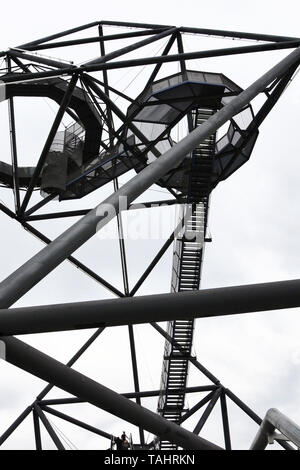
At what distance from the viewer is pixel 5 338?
10.7 meters

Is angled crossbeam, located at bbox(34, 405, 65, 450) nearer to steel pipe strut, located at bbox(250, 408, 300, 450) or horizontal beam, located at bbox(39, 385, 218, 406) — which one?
horizontal beam, located at bbox(39, 385, 218, 406)

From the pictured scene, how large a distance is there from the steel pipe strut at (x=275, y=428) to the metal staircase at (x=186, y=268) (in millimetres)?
11405

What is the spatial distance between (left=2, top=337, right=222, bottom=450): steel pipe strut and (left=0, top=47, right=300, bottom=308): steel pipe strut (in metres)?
1.19

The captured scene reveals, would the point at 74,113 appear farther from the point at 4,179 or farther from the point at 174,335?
the point at 174,335

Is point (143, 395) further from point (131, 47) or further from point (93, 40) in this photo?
point (93, 40)

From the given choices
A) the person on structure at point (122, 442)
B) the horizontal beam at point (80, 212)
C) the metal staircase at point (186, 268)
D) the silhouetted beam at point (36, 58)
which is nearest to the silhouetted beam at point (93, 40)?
the silhouetted beam at point (36, 58)

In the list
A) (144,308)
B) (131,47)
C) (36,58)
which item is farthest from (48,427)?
(144,308)

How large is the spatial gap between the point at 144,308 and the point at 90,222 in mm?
4156

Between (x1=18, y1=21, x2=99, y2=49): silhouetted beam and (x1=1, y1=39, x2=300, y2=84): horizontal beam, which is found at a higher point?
(x1=18, y1=21, x2=99, y2=49): silhouetted beam

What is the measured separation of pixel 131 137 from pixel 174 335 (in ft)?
22.8

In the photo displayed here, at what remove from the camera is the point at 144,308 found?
1066 centimetres

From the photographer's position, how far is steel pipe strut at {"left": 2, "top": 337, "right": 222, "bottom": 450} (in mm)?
10969

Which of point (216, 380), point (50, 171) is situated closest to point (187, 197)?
point (50, 171)

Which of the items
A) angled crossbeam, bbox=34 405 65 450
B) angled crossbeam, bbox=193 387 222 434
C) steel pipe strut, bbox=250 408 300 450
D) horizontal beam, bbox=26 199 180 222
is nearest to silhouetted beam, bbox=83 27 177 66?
horizontal beam, bbox=26 199 180 222
